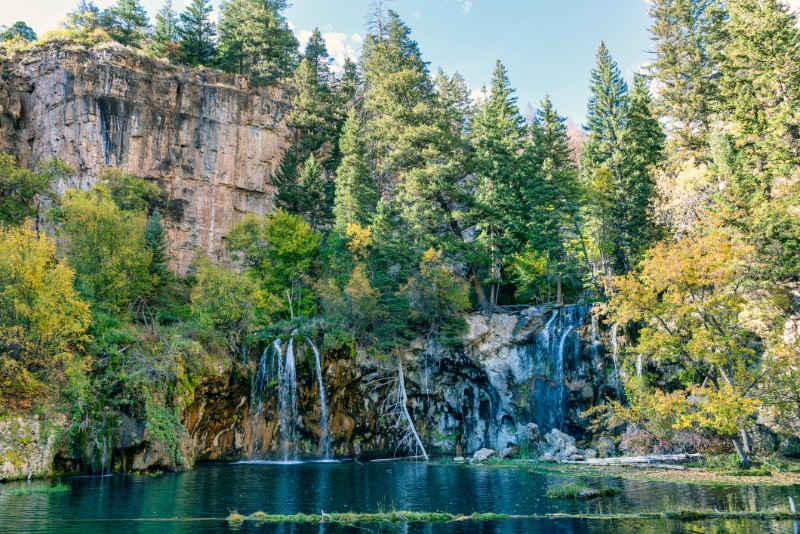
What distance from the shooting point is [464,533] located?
537 inches

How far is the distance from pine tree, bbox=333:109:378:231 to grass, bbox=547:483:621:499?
89.2 feet

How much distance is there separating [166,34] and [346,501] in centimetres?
6083

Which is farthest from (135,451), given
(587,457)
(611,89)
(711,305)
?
(611,89)

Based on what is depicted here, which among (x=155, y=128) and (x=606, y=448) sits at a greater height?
(x=155, y=128)

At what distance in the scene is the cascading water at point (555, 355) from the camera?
3356 cm

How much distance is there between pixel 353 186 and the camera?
4475cm

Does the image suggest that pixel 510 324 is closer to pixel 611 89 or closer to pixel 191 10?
pixel 611 89

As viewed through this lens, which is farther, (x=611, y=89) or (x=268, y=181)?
(x=268, y=181)

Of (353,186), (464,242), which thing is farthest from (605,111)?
(353,186)

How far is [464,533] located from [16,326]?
21.6 m

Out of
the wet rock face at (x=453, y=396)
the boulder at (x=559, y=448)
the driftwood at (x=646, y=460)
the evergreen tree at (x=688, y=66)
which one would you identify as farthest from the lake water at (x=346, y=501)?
the evergreen tree at (x=688, y=66)

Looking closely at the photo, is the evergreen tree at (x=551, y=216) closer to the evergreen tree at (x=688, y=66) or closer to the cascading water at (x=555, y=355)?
the cascading water at (x=555, y=355)

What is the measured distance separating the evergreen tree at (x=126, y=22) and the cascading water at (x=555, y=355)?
4927 cm

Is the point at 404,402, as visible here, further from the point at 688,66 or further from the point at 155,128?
the point at 155,128
